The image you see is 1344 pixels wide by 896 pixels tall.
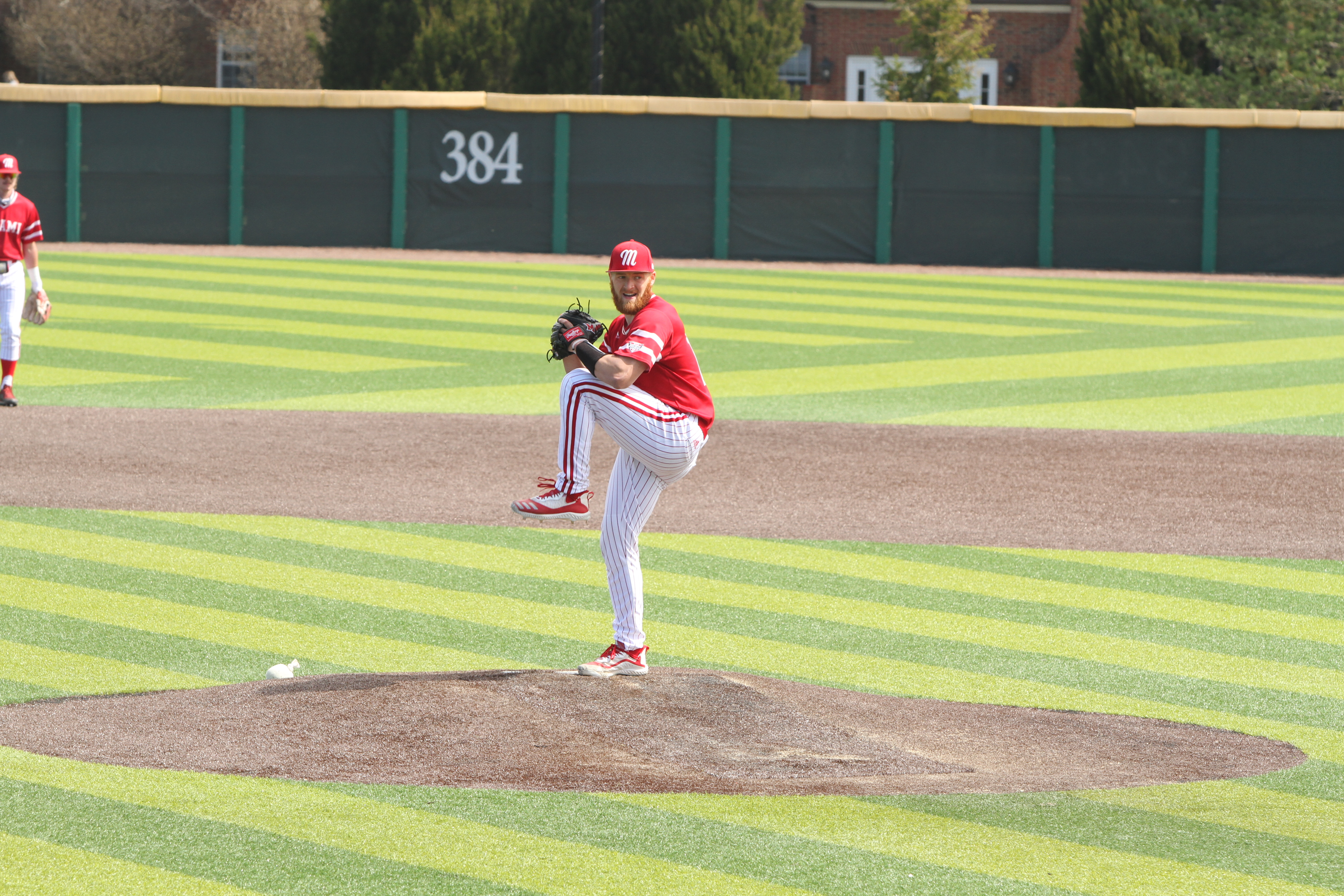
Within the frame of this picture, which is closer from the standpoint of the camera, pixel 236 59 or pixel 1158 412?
pixel 1158 412

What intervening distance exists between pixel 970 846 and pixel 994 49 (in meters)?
40.5

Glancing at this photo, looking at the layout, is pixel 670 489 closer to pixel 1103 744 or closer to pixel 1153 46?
pixel 1103 744

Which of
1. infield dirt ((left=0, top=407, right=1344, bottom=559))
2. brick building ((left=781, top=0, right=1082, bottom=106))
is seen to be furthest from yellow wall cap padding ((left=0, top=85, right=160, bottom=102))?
brick building ((left=781, top=0, right=1082, bottom=106))

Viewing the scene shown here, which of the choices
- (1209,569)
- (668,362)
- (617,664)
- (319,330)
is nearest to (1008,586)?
(1209,569)

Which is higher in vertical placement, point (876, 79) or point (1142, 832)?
point (876, 79)

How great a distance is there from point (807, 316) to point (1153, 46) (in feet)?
50.7

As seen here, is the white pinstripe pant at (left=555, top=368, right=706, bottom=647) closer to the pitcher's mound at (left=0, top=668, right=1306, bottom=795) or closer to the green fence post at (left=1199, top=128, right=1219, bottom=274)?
the pitcher's mound at (left=0, top=668, right=1306, bottom=795)

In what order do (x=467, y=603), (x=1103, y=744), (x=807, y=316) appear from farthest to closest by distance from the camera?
(x=807, y=316), (x=467, y=603), (x=1103, y=744)

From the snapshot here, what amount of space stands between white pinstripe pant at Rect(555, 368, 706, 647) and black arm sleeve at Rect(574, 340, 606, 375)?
111 mm

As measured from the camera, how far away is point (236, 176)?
2841cm

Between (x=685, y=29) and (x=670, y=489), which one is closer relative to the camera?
(x=670, y=489)

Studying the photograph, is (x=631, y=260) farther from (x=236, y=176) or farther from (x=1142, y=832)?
(x=236, y=176)

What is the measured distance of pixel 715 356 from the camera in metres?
19.2

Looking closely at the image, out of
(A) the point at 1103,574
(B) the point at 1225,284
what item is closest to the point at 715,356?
(A) the point at 1103,574
